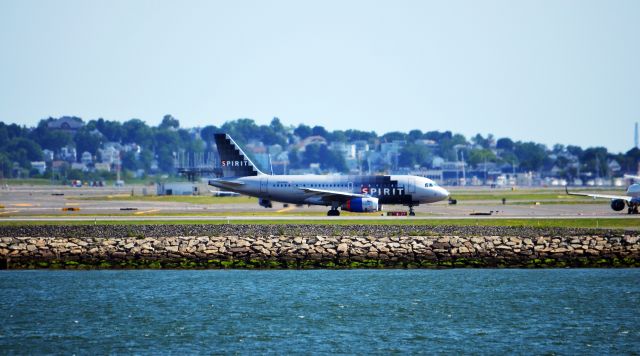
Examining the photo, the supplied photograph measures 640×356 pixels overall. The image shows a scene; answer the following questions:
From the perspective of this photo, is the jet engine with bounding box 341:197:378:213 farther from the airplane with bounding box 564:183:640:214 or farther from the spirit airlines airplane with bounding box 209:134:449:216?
the airplane with bounding box 564:183:640:214

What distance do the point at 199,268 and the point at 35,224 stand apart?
21.0 meters

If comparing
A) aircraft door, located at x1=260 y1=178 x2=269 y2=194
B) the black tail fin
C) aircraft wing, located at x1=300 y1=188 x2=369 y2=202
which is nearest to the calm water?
aircraft wing, located at x1=300 y1=188 x2=369 y2=202

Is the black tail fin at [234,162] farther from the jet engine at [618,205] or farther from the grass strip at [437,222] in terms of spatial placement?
the jet engine at [618,205]

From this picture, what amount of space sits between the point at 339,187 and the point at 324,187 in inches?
50.4

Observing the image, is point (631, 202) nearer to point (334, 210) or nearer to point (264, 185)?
point (334, 210)

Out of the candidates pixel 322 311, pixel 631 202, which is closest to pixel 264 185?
pixel 631 202

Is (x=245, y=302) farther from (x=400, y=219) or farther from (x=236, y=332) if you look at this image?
(x=400, y=219)

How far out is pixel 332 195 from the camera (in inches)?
3290

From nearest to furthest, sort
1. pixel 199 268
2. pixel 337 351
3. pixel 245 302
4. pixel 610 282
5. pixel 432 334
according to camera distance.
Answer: pixel 337 351 → pixel 432 334 → pixel 245 302 → pixel 610 282 → pixel 199 268

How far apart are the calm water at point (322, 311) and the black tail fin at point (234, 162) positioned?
3283cm

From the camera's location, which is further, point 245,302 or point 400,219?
point 400,219

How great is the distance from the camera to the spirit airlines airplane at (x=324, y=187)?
278ft

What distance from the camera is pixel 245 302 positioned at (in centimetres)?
4606

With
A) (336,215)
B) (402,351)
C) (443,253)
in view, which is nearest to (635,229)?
(443,253)
